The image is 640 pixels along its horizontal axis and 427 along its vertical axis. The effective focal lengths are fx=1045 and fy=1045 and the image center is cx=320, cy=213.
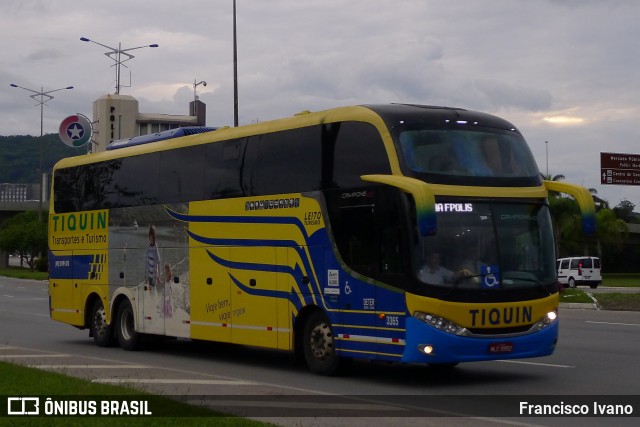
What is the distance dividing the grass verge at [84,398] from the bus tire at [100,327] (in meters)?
5.90

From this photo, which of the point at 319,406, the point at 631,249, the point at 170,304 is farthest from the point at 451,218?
the point at 631,249

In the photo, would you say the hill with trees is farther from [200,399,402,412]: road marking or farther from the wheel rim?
[200,399,402,412]: road marking

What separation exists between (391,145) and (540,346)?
3.43 metres

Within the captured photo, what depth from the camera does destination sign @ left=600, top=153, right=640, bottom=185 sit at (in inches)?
1629

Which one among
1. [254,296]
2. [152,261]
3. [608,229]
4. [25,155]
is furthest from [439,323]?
[25,155]

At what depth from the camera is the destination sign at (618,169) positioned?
41.4m

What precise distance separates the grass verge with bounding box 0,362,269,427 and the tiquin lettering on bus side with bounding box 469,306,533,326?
4.31 metres

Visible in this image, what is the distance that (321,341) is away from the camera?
1527 cm

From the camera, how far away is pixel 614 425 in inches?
428

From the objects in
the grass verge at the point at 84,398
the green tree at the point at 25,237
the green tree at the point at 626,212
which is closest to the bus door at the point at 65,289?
the grass verge at the point at 84,398

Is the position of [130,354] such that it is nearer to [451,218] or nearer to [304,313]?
[304,313]

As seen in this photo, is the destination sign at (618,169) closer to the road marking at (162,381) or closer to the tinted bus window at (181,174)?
the tinted bus window at (181,174)

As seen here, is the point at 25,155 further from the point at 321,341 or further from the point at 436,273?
the point at 436,273

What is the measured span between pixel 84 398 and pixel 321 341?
14.9ft
